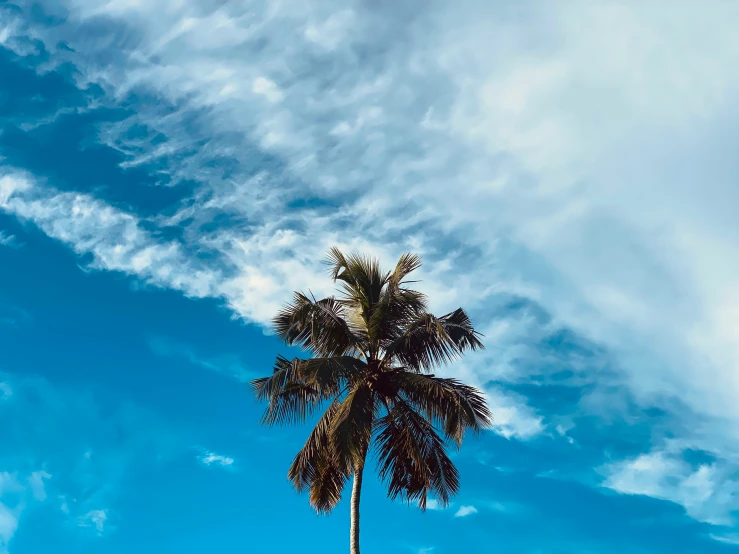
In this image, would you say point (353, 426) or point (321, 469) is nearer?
point (353, 426)

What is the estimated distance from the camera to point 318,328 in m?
22.5

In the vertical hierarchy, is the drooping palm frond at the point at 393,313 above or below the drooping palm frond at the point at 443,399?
above

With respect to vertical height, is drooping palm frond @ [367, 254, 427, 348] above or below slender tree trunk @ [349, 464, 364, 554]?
above

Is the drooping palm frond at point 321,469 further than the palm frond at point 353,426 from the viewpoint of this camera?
Yes

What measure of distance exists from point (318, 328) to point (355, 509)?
5245mm

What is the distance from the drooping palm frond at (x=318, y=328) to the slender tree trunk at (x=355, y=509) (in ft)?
11.8

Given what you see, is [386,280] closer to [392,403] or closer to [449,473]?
[392,403]

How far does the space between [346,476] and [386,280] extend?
607cm

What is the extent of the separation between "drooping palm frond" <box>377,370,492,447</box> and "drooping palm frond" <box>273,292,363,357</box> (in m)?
1.64

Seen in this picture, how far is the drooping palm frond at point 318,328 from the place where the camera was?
22.3 meters

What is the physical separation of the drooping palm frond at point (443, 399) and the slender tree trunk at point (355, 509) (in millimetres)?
2355

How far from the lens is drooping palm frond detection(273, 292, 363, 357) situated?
2230 cm

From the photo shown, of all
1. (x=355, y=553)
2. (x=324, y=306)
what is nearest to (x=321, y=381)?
(x=324, y=306)

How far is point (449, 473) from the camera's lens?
2148 centimetres
